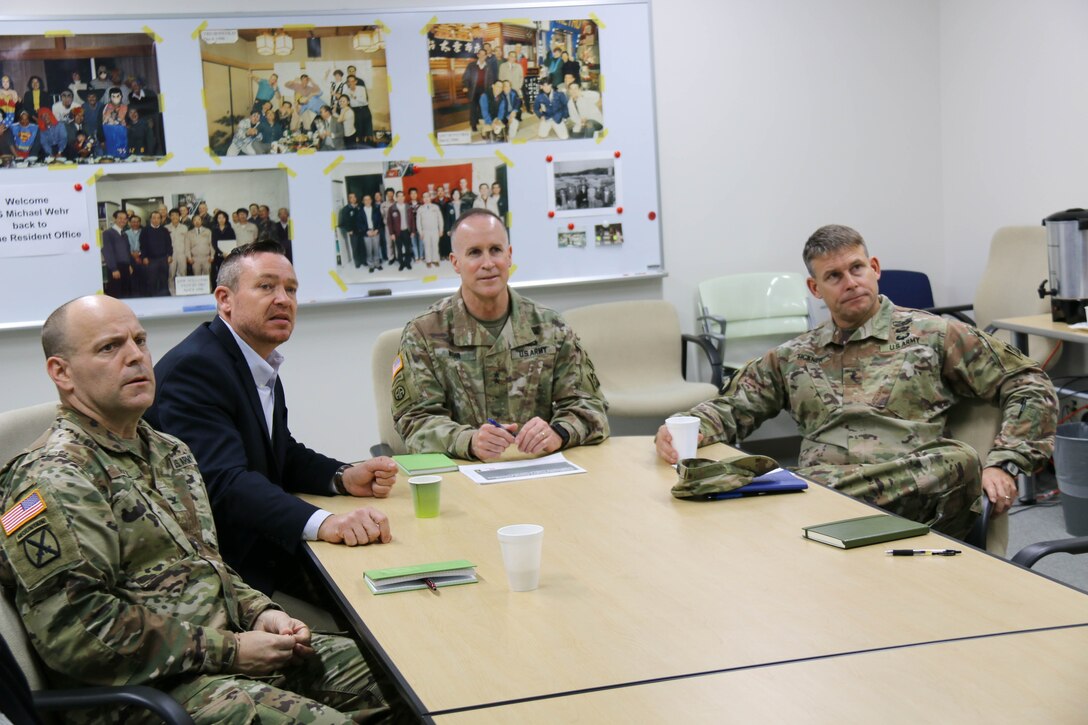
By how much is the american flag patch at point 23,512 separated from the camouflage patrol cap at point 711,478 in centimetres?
139

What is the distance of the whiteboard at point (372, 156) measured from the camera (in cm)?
524

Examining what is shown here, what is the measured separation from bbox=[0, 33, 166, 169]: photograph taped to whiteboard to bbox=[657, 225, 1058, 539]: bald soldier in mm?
3311

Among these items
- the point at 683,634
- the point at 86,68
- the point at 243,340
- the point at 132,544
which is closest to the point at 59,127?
the point at 86,68

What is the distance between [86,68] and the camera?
5184 millimetres

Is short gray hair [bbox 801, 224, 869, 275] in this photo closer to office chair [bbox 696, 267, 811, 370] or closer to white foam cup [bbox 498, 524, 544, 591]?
white foam cup [bbox 498, 524, 544, 591]

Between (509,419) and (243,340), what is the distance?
0.91 meters

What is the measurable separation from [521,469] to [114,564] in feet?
4.13

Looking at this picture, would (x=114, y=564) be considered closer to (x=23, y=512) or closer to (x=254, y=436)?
(x=23, y=512)

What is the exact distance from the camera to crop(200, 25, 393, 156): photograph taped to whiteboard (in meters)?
5.34

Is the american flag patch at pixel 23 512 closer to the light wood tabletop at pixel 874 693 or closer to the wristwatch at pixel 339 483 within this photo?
the light wood tabletop at pixel 874 693

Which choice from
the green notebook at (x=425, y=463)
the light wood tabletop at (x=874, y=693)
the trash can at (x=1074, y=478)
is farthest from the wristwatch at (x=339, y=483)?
the trash can at (x=1074, y=478)

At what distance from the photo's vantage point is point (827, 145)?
20.3 feet

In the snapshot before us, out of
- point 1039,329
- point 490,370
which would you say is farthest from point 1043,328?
point 490,370

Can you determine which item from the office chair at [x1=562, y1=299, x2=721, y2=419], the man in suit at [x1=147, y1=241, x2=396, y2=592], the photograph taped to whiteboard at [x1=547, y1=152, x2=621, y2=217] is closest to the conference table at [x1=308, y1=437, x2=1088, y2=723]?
the man in suit at [x1=147, y1=241, x2=396, y2=592]
